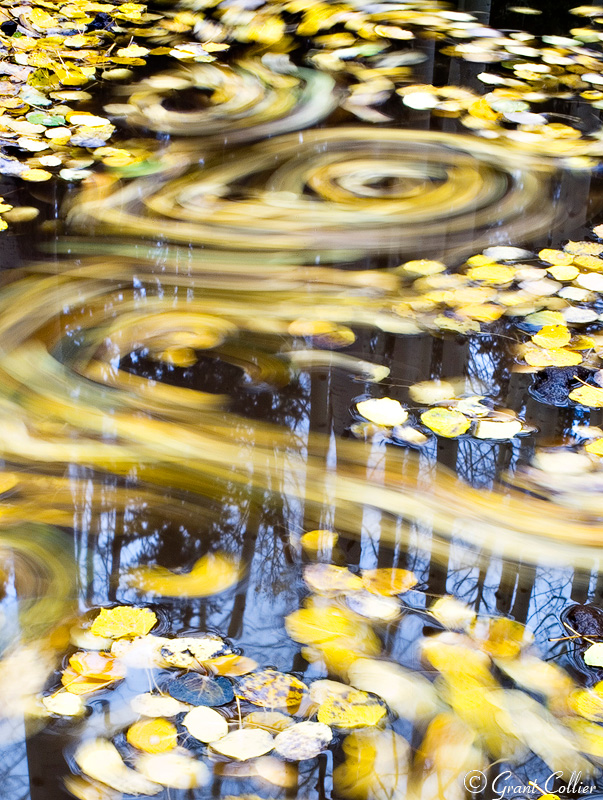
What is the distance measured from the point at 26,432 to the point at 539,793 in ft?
3.13

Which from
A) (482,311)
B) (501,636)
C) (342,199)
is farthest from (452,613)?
(342,199)

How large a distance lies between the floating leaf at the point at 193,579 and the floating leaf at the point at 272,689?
16cm

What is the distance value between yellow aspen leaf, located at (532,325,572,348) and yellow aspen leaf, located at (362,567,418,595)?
24.9 inches

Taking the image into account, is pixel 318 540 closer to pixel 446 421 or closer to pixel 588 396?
pixel 446 421

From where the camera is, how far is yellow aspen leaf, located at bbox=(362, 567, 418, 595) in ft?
3.97

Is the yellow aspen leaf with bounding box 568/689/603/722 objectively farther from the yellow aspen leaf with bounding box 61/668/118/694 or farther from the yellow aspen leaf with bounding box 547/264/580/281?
the yellow aspen leaf with bounding box 547/264/580/281

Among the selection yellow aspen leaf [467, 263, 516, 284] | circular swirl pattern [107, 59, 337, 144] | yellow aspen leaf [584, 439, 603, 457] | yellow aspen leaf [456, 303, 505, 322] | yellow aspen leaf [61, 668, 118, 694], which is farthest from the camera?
circular swirl pattern [107, 59, 337, 144]

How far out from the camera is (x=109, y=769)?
98cm

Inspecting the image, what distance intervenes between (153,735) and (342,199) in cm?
142

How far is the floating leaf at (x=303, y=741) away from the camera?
0.99 metres

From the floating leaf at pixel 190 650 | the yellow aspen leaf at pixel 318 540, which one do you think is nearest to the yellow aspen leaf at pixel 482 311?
the yellow aspen leaf at pixel 318 540

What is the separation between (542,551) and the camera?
126 centimetres

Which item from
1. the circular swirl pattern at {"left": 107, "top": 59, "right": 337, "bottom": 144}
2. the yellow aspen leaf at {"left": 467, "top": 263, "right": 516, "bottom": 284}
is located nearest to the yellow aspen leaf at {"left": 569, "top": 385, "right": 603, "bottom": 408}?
the yellow aspen leaf at {"left": 467, "top": 263, "right": 516, "bottom": 284}

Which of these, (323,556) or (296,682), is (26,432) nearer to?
(323,556)
